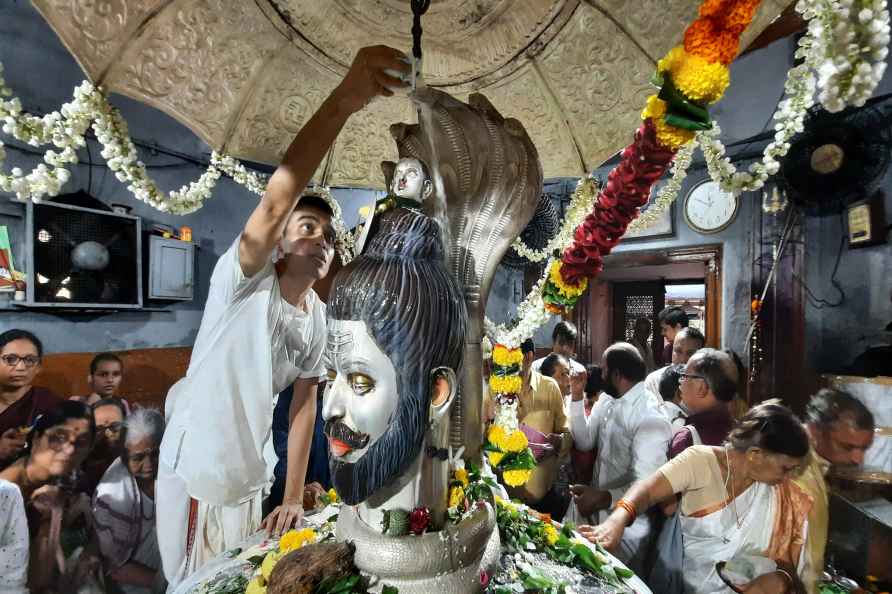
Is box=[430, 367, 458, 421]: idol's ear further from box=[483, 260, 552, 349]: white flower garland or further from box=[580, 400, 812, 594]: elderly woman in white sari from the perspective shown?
box=[580, 400, 812, 594]: elderly woman in white sari

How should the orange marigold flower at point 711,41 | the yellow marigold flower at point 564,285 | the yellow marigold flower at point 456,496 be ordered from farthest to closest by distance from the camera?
the yellow marigold flower at point 564,285 → the yellow marigold flower at point 456,496 → the orange marigold flower at point 711,41

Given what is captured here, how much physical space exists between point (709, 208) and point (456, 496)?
1.93m

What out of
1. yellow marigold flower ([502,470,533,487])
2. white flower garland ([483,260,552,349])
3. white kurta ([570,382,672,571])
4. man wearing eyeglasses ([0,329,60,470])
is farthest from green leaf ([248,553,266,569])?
white kurta ([570,382,672,571])

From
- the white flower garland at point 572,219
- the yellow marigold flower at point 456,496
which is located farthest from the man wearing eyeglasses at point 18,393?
the white flower garland at point 572,219

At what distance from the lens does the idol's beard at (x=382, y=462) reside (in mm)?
971

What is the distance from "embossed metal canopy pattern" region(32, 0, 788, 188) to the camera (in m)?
1.28

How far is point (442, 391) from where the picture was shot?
1.05 metres

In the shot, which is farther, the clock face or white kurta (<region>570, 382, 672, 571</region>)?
white kurta (<region>570, 382, 672, 571</region>)

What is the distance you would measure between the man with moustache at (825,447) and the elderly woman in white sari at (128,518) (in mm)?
3152

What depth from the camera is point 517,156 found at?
1.35m

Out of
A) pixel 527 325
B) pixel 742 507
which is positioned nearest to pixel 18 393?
pixel 527 325

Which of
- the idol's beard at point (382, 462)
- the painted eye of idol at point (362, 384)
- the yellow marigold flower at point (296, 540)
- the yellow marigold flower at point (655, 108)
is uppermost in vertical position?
the yellow marigold flower at point (655, 108)

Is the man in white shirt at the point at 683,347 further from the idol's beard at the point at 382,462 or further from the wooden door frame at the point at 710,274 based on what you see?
the idol's beard at the point at 382,462

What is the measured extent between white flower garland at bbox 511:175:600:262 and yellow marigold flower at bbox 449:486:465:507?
1.13m
